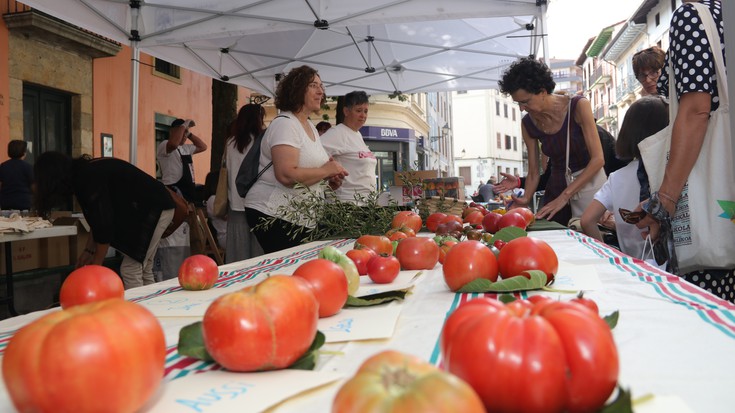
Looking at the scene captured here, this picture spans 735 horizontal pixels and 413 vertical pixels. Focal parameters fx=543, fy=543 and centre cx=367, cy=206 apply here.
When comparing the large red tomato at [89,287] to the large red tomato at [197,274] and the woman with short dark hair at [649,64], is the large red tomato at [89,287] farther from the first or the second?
the woman with short dark hair at [649,64]

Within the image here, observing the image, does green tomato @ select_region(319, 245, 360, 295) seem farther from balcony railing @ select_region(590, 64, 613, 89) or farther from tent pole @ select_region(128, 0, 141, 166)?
balcony railing @ select_region(590, 64, 613, 89)

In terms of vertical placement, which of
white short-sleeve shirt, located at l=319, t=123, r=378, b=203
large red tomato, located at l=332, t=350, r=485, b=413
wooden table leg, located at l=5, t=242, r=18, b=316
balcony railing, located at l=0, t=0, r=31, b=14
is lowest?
wooden table leg, located at l=5, t=242, r=18, b=316

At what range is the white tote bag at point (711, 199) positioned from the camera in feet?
6.95

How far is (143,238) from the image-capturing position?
401 cm

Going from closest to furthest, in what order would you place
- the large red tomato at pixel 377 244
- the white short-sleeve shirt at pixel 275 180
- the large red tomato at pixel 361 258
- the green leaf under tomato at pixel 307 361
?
the green leaf under tomato at pixel 307 361 < the large red tomato at pixel 361 258 < the large red tomato at pixel 377 244 < the white short-sleeve shirt at pixel 275 180

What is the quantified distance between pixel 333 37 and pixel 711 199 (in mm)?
6148

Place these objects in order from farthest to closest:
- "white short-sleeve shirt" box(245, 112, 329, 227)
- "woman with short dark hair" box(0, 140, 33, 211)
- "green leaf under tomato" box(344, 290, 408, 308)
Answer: "woman with short dark hair" box(0, 140, 33, 211), "white short-sleeve shirt" box(245, 112, 329, 227), "green leaf under tomato" box(344, 290, 408, 308)

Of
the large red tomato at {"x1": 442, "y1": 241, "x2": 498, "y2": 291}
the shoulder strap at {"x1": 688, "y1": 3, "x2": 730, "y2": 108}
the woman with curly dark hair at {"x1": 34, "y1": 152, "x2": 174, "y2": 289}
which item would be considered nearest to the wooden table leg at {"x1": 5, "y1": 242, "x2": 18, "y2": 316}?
the woman with curly dark hair at {"x1": 34, "y1": 152, "x2": 174, "y2": 289}

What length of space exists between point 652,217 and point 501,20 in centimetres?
517

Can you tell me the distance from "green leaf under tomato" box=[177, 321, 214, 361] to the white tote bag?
1.98 m

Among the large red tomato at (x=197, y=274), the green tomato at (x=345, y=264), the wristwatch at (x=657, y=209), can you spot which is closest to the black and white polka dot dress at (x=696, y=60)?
the wristwatch at (x=657, y=209)

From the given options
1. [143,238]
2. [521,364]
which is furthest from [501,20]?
[521,364]

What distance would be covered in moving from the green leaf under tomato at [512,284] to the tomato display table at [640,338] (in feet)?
0.14

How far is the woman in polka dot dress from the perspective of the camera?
7.03 ft
